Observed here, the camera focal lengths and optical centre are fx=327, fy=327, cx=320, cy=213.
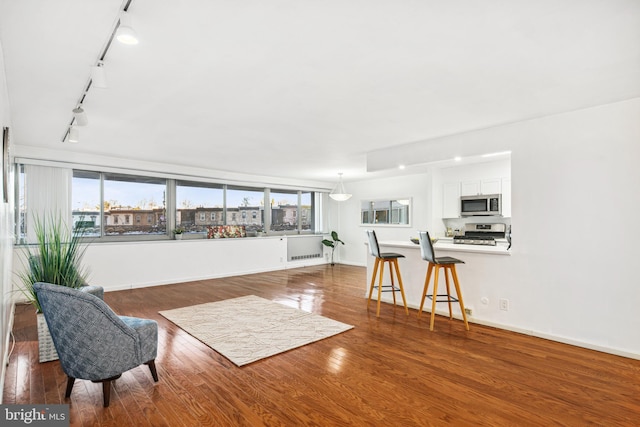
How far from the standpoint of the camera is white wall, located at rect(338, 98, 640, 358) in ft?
10.2

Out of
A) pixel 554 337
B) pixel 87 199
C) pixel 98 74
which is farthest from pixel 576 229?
pixel 87 199

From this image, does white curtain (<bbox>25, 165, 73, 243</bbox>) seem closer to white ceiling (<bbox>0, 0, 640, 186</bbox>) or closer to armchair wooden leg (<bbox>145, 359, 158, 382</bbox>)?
white ceiling (<bbox>0, 0, 640, 186</bbox>)

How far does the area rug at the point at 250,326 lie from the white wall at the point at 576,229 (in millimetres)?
2130

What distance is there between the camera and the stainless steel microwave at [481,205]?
18.9 feet

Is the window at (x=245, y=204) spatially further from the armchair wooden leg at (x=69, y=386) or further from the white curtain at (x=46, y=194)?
the armchair wooden leg at (x=69, y=386)

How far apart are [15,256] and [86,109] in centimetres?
314

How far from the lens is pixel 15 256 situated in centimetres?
495

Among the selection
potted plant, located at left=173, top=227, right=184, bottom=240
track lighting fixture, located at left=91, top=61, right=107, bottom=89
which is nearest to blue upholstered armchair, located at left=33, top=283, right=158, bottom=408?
track lighting fixture, located at left=91, top=61, right=107, bottom=89

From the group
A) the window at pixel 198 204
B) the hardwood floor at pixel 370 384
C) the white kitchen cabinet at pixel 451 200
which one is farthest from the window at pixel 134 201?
the white kitchen cabinet at pixel 451 200

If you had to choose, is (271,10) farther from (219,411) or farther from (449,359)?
(449,359)

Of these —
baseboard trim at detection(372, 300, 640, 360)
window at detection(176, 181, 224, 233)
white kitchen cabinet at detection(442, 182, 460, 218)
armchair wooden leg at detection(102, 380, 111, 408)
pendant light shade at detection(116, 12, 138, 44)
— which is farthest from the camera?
window at detection(176, 181, 224, 233)

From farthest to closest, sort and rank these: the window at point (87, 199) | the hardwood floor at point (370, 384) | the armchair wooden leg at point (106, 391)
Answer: the window at point (87, 199) → the armchair wooden leg at point (106, 391) → the hardwood floor at point (370, 384)

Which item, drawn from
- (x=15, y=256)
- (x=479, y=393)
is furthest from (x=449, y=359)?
(x=15, y=256)

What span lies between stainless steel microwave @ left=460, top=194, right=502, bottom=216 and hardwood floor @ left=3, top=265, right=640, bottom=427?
2.63 meters
